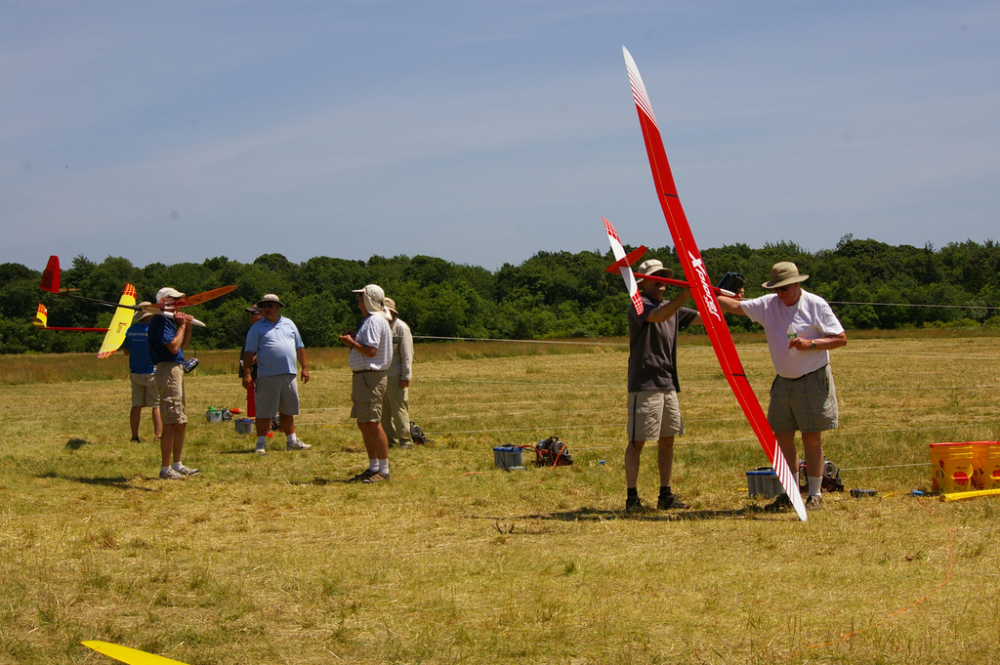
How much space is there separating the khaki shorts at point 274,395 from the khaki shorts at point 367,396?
224 centimetres

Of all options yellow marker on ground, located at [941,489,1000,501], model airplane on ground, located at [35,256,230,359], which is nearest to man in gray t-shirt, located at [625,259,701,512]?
yellow marker on ground, located at [941,489,1000,501]

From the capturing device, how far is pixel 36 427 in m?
13.0

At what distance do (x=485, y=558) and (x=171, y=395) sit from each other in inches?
164

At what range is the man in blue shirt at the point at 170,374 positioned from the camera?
7.96 meters

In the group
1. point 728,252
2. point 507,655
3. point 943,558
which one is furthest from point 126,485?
point 728,252

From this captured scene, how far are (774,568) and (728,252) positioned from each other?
5648 cm

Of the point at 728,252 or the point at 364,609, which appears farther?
the point at 728,252

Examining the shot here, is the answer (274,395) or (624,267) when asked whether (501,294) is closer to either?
(274,395)

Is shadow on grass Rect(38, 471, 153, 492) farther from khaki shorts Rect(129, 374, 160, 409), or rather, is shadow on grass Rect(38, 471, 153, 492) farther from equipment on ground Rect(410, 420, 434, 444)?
equipment on ground Rect(410, 420, 434, 444)

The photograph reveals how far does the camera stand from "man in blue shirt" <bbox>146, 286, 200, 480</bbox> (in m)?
7.96

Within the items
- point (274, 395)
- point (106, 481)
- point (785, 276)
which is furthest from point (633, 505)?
point (274, 395)

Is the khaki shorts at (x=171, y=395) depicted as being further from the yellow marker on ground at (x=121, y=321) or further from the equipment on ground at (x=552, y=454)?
the yellow marker on ground at (x=121, y=321)

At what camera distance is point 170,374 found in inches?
316

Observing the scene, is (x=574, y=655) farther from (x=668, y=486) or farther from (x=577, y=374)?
(x=577, y=374)
